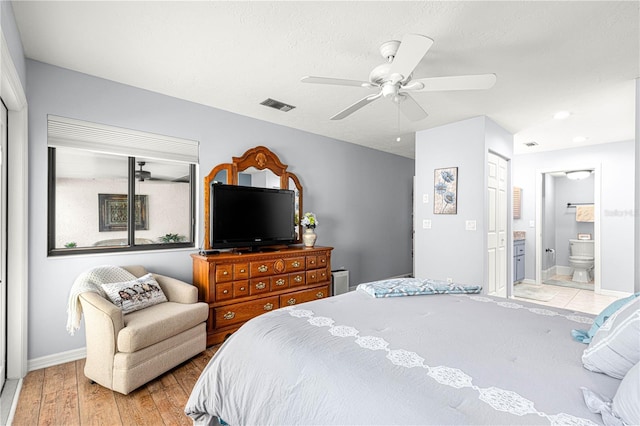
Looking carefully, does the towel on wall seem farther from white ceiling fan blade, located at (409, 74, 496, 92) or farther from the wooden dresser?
white ceiling fan blade, located at (409, 74, 496, 92)

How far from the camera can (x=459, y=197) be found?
13.4 feet

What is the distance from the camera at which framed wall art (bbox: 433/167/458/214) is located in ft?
13.4

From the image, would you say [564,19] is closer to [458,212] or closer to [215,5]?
[215,5]

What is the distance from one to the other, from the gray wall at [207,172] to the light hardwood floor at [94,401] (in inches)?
16.6

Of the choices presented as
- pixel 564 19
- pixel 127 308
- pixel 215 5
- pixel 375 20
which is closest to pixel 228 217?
pixel 127 308

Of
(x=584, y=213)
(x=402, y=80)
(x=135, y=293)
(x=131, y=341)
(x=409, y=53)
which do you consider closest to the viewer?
(x=409, y=53)

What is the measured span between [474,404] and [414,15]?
202cm

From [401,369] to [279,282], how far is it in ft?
8.51

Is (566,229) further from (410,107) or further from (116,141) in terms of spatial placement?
(116,141)

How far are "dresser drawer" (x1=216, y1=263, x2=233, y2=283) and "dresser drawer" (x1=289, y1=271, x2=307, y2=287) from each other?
777 millimetres

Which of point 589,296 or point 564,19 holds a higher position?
point 564,19

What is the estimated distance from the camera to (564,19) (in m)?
1.96

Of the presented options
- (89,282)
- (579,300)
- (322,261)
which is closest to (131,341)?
(89,282)

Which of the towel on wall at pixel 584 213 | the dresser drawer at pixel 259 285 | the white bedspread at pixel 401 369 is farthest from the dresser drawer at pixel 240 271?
the towel on wall at pixel 584 213
